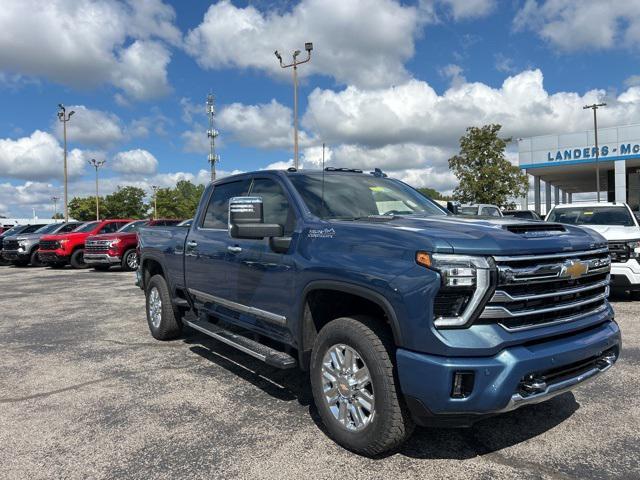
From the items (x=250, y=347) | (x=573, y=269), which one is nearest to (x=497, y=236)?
(x=573, y=269)

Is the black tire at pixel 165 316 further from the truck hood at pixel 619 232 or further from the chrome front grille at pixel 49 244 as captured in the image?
the chrome front grille at pixel 49 244

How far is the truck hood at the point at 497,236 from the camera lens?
278 centimetres

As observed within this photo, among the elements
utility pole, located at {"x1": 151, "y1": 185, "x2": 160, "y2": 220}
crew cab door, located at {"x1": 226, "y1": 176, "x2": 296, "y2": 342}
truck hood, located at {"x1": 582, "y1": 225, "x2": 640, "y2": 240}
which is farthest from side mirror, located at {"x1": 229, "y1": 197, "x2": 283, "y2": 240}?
utility pole, located at {"x1": 151, "y1": 185, "x2": 160, "y2": 220}

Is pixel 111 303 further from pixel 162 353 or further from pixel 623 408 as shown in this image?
pixel 623 408

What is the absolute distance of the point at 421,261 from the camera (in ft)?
9.16

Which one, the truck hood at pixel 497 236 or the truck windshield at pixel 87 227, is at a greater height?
the truck windshield at pixel 87 227

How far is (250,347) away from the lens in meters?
4.19

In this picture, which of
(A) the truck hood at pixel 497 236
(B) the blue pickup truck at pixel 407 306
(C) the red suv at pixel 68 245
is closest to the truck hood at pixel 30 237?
(C) the red suv at pixel 68 245

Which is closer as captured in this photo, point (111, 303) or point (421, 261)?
point (421, 261)

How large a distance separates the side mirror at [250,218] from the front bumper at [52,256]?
1673 cm

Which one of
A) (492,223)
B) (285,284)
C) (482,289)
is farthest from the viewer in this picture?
(285,284)

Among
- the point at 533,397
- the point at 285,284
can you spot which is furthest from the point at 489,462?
the point at 285,284

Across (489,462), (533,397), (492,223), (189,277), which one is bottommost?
(489,462)

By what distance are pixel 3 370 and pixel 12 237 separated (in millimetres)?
17865
